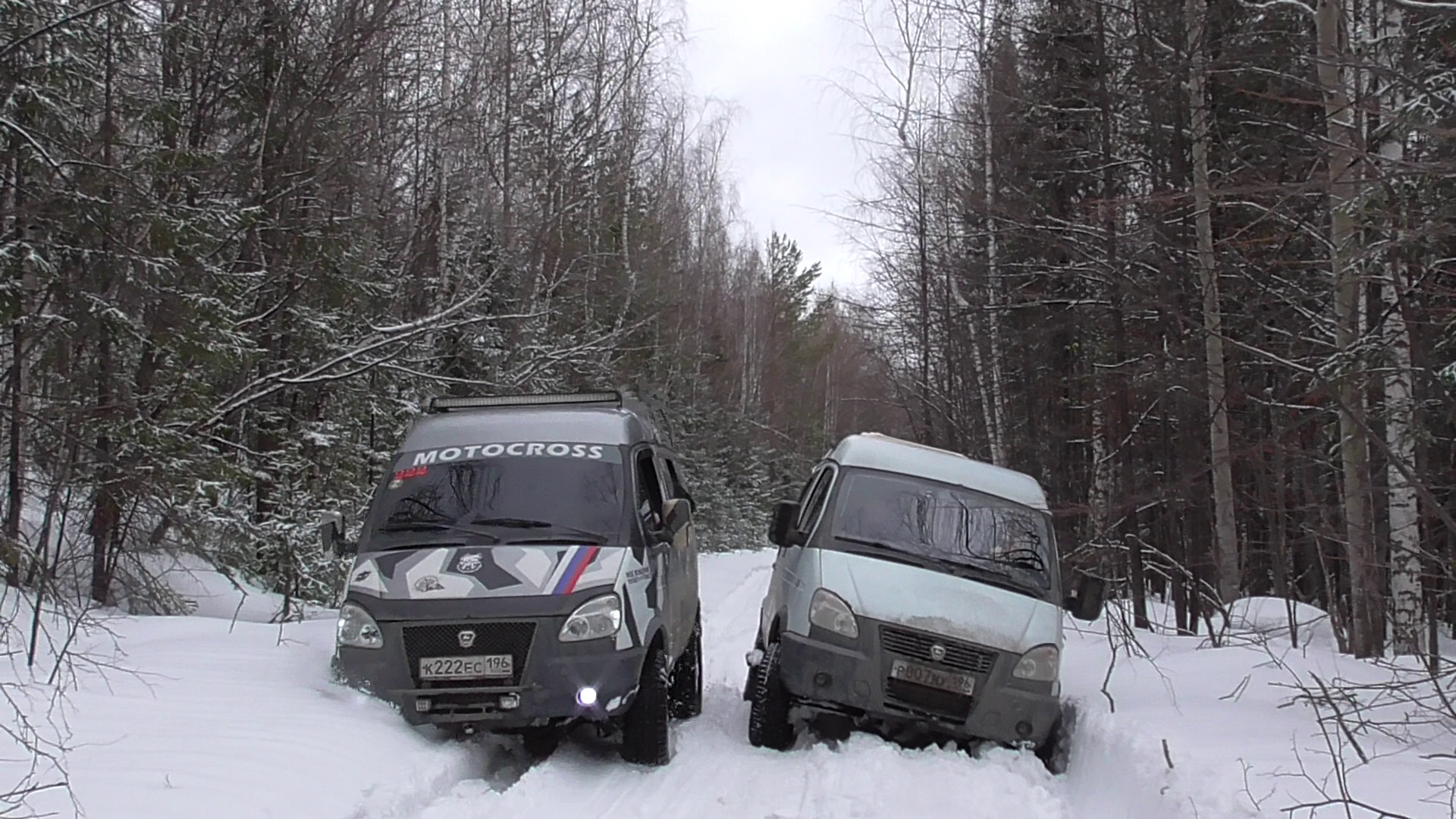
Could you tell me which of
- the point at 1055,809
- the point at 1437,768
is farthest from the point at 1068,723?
the point at 1437,768

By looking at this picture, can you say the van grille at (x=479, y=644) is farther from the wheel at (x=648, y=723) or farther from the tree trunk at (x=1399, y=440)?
the tree trunk at (x=1399, y=440)

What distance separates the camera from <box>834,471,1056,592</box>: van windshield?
27.9 ft

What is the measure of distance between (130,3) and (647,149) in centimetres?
2543

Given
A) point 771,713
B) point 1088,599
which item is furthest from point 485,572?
point 1088,599

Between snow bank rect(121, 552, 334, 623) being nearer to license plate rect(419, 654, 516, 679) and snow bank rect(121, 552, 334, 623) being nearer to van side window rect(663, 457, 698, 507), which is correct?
van side window rect(663, 457, 698, 507)

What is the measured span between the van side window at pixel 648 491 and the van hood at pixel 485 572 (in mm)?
842

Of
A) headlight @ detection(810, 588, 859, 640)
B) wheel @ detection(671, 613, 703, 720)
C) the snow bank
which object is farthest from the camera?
the snow bank

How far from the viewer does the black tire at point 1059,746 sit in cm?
808

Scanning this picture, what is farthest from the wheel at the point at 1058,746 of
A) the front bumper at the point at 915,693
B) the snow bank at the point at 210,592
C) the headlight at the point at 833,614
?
the snow bank at the point at 210,592

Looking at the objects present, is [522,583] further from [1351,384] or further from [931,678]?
[1351,384]

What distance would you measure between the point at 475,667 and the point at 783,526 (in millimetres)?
2761

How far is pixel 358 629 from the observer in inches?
279

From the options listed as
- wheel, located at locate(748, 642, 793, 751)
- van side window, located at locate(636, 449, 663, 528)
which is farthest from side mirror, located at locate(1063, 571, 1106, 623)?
van side window, located at locate(636, 449, 663, 528)

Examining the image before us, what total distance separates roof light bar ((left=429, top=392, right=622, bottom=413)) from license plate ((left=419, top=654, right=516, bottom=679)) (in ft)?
9.29
